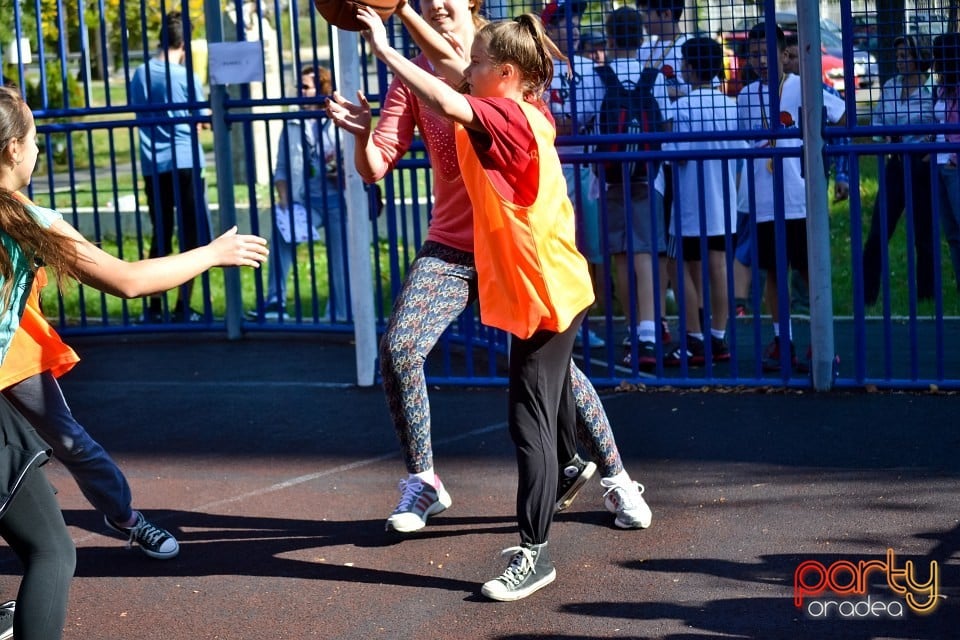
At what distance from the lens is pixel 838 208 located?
13172 mm

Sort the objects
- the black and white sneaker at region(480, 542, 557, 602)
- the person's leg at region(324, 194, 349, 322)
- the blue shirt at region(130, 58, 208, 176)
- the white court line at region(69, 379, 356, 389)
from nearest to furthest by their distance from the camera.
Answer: the black and white sneaker at region(480, 542, 557, 602)
the white court line at region(69, 379, 356, 389)
the blue shirt at region(130, 58, 208, 176)
the person's leg at region(324, 194, 349, 322)

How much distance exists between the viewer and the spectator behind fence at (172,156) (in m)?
8.77

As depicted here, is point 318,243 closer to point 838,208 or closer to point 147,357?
point 147,357

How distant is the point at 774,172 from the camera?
6.59m

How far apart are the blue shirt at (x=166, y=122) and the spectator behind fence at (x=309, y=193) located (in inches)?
24.5

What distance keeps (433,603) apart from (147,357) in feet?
16.2

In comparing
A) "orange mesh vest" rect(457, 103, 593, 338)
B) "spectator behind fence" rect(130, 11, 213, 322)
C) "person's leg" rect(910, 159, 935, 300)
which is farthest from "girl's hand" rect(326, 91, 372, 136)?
"person's leg" rect(910, 159, 935, 300)

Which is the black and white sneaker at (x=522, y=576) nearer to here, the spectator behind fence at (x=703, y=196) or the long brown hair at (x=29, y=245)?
the long brown hair at (x=29, y=245)

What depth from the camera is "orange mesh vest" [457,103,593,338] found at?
4.09m

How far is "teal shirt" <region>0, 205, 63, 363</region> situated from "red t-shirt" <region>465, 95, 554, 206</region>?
47.8 inches

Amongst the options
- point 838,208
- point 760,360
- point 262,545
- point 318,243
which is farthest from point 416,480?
point 838,208

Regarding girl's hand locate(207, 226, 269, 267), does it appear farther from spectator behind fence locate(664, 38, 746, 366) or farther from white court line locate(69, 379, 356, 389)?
white court line locate(69, 379, 356, 389)

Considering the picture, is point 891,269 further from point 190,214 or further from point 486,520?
point 486,520

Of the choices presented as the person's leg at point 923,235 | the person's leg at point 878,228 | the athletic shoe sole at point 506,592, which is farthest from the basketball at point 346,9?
the person's leg at point 923,235
